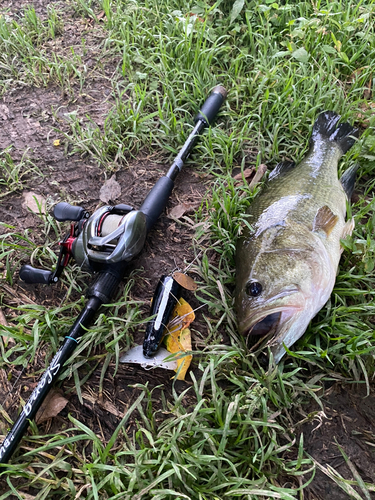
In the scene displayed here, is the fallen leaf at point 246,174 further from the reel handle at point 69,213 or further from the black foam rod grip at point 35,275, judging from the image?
the black foam rod grip at point 35,275

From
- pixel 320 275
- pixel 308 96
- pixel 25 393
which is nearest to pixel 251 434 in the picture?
pixel 320 275

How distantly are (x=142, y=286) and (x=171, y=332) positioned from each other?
18.5 inches

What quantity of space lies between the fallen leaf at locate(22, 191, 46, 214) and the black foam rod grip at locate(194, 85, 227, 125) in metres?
1.58

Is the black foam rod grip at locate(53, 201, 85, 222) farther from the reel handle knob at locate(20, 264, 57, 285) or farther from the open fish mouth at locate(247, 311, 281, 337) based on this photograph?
the open fish mouth at locate(247, 311, 281, 337)

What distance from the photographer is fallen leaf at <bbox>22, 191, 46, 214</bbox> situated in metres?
2.95

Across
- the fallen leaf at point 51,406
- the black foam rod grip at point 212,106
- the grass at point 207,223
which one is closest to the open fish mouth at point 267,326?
the grass at point 207,223

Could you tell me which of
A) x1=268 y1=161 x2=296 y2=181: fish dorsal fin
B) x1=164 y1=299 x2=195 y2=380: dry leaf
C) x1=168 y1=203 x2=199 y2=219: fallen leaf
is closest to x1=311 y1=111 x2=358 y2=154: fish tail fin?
x1=268 y1=161 x2=296 y2=181: fish dorsal fin

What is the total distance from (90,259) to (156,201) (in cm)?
78

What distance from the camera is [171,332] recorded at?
7.29ft

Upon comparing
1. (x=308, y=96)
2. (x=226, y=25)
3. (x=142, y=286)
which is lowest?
(x=142, y=286)

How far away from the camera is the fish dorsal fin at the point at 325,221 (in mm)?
2383

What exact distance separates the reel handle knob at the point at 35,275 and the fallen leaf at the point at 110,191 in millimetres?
871

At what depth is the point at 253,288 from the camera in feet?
6.98

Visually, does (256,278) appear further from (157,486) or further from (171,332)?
(157,486)
